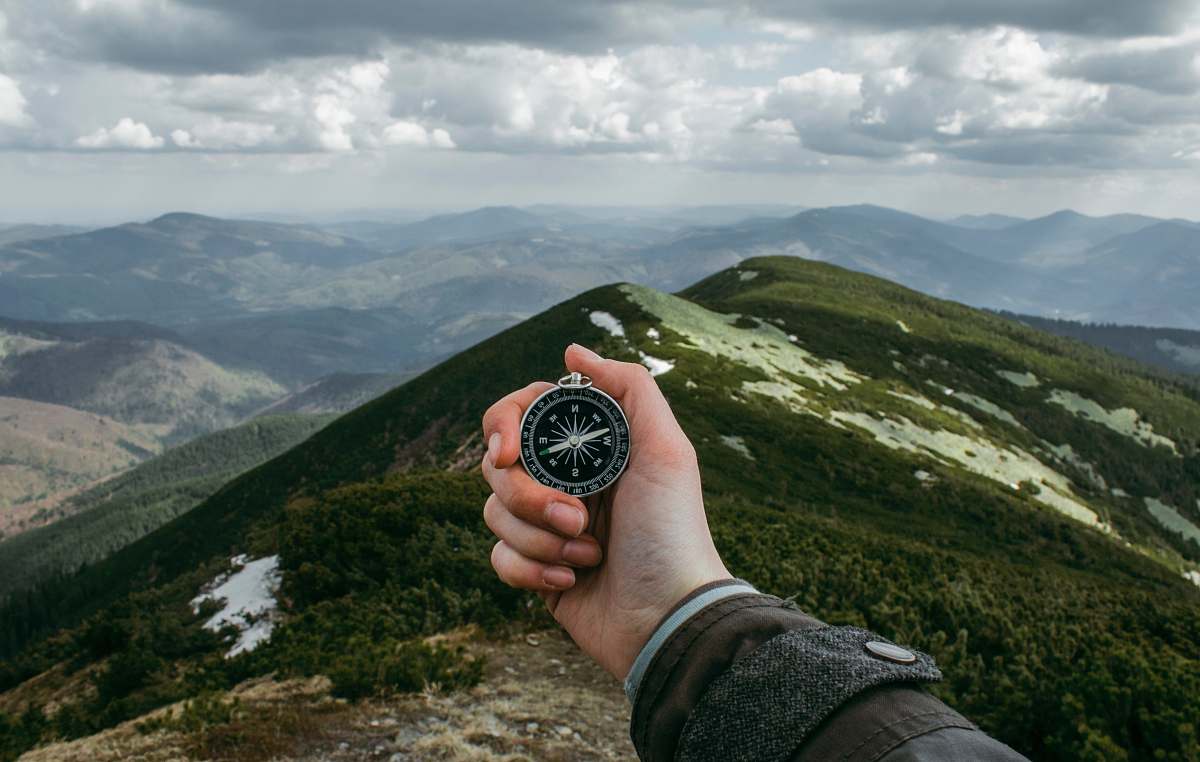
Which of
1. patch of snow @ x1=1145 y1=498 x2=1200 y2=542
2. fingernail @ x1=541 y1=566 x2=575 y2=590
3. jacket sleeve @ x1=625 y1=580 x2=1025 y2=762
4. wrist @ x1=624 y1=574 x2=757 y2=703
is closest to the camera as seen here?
jacket sleeve @ x1=625 y1=580 x2=1025 y2=762

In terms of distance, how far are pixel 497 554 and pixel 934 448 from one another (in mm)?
51942

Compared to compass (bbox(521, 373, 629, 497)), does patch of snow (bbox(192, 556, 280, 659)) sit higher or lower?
lower

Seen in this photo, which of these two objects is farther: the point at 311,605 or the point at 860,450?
the point at 860,450

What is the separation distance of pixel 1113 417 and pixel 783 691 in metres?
108

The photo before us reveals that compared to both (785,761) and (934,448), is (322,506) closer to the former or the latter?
(785,761)

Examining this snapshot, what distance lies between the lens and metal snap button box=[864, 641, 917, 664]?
3.20m

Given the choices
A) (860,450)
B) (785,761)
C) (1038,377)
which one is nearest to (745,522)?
(785,761)

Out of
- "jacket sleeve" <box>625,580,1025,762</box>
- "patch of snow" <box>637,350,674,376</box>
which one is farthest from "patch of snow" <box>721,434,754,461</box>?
"jacket sleeve" <box>625,580,1025,762</box>


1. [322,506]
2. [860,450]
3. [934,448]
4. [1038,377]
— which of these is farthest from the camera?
[1038,377]

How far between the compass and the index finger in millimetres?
82

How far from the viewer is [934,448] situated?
50.6 metres

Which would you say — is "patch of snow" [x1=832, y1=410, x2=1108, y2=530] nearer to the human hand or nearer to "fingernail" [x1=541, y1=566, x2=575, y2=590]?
the human hand

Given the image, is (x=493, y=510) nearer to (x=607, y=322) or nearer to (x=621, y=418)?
(x=621, y=418)

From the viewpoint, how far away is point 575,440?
557 cm
